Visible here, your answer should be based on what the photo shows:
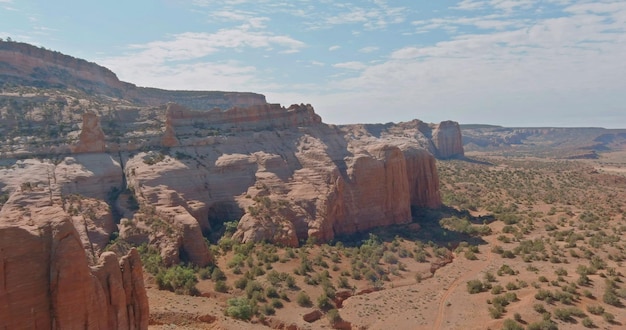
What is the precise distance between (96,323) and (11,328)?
2358 millimetres

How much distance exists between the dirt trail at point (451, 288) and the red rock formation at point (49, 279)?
743 inches

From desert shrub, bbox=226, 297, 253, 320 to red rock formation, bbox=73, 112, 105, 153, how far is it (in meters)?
21.7

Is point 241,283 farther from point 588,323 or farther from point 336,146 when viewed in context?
point 336,146

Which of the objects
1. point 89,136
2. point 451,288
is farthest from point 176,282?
point 89,136

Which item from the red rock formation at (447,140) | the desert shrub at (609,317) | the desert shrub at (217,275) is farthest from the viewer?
the red rock formation at (447,140)

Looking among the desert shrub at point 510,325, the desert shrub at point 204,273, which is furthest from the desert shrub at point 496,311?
the desert shrub at point 204,273

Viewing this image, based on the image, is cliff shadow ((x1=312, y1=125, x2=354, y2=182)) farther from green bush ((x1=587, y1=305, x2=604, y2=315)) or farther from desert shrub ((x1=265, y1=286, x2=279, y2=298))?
green bush ((x1=587, y1=305, x2=604, y2=315))

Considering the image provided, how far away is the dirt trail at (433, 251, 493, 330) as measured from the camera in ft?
89.3

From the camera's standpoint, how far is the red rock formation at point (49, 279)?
12.2 meters

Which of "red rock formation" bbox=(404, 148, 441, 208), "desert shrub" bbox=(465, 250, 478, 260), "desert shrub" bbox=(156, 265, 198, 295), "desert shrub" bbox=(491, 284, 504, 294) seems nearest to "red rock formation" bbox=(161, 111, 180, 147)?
"desert shrub" bbox=(156, 265, 198, 295)

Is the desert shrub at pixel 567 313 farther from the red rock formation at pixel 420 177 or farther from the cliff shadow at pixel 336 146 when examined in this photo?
the red rock formation at pixel 420 177

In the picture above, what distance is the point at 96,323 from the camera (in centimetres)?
1391

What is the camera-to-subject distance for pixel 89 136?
129 feet

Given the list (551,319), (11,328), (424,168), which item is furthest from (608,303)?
(11,328)
